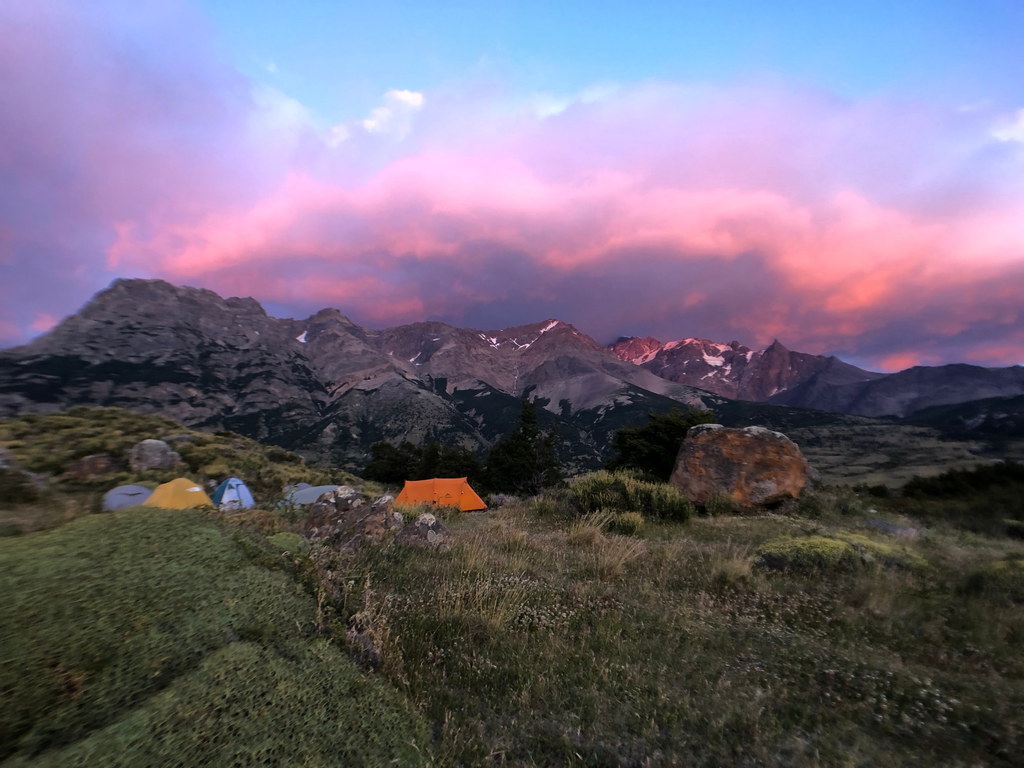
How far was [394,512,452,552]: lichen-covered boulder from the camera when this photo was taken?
26.3 ft

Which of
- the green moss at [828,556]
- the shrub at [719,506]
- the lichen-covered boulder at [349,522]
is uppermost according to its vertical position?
the lichen-covered boulder at [349,522]

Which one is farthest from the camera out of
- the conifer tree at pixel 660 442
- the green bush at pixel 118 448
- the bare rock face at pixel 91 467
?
the conifer tree at pixel 660 442

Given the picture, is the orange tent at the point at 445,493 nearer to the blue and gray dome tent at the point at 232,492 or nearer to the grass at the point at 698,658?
the blue and gray dome tent at the point at 232,492

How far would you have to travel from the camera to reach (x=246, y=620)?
2.78 metres

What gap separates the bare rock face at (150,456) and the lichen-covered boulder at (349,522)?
933cm

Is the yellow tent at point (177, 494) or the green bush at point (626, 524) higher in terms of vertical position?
the yellow tent at point (177, 494)

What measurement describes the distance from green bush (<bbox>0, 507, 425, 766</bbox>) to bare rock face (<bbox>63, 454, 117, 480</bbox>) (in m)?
A: 12.4

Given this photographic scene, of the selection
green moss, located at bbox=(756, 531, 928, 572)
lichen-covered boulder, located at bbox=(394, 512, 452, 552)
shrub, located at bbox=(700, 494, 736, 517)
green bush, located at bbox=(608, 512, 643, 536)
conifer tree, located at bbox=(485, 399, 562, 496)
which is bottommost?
conifer tree, located at bbox=(485, 399, 562, 496)

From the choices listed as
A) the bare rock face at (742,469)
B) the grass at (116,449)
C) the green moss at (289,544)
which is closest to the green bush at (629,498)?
the bare rock face at (742,469)

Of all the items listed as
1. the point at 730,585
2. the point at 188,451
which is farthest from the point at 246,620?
the point at 188,451

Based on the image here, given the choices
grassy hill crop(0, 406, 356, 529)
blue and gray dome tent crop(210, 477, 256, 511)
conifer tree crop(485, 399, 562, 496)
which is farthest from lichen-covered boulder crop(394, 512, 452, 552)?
conifer tree crop(485, 399, 562, 496)

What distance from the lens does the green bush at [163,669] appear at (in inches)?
71.9

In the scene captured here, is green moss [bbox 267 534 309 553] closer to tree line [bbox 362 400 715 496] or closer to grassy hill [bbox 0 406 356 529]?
grassy hill [bbox 0 406 356 529]

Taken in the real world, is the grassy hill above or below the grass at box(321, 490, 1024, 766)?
above
